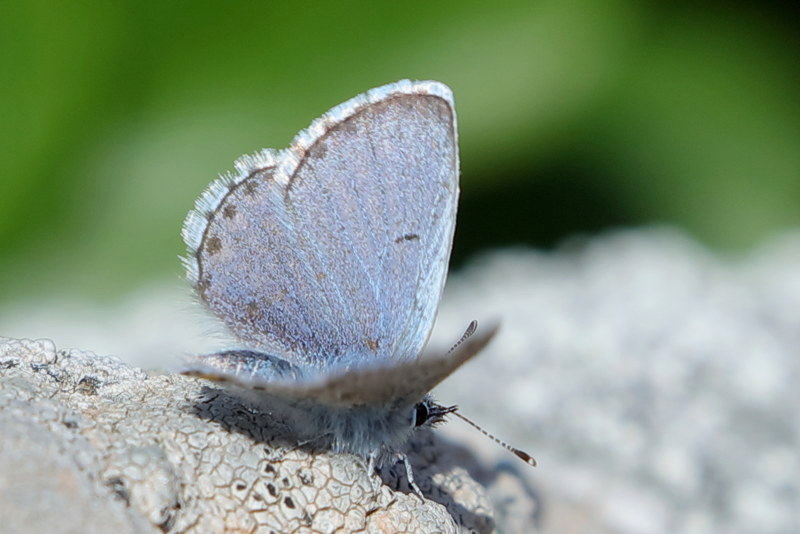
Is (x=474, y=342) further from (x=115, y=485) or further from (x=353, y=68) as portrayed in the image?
(x=353, y=68)

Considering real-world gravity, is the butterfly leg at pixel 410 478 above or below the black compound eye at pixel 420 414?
below

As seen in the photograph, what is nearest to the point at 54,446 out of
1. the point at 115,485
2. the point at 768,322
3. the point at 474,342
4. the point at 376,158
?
the point at 115,485

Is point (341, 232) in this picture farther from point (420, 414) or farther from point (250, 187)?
point (420, 414)

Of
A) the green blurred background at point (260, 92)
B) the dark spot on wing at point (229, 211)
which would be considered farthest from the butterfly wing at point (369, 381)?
the green blurred background at point (260, 92)

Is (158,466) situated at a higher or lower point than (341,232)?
lower

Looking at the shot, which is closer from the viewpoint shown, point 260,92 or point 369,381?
point 369,381

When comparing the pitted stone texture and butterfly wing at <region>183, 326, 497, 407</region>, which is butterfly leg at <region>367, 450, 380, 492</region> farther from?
butterfly wing at <region>183, 326, 497, 407</region>

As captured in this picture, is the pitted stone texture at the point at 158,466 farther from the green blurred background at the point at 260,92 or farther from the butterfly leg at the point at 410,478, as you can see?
the green blurred background at the point at 260,92

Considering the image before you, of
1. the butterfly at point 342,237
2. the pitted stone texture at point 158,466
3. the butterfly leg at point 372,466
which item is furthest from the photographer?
the butterfly at point 342,237

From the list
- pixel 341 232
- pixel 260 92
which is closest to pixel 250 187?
pixel 341 232
